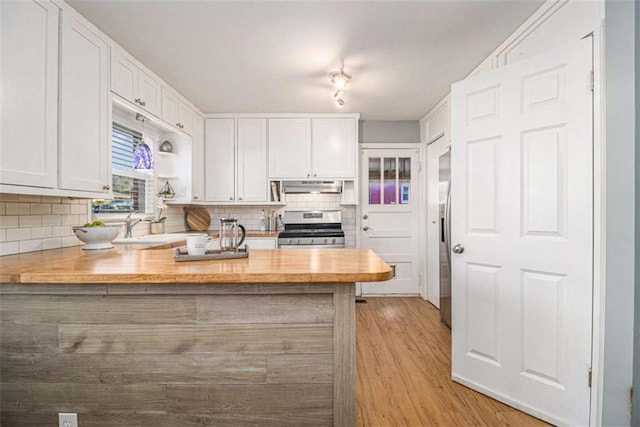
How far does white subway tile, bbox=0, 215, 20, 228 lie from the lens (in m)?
1.70

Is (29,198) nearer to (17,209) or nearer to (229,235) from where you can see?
(17,209)

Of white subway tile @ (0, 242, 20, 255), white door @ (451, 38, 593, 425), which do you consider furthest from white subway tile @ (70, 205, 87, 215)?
white door @ (451, 38, 593, 425)

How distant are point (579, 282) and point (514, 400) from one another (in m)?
0.83

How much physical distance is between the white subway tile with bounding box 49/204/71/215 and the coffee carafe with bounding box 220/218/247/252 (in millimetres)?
1425

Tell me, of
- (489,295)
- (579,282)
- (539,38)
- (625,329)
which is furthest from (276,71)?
(625,329)

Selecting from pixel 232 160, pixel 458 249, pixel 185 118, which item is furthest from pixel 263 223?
pixel 458 249

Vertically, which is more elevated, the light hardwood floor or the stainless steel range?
the stainless steel range

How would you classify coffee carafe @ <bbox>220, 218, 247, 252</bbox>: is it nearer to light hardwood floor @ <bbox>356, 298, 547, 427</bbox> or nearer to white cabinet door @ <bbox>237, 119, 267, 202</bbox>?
light hardwood floor @ <bbox>356, 298, 547, 427</bbox>

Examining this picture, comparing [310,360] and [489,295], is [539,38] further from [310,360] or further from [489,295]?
[310,360]

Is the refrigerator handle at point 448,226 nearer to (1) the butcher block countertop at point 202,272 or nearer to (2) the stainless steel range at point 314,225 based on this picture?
(2) the stainless steel range at point 314,225

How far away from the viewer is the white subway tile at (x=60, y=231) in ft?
6.67

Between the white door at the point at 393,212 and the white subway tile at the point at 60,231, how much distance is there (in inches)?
124

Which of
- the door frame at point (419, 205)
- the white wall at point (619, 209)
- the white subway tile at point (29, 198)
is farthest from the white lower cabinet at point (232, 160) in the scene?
the white wall at point (619, 209)

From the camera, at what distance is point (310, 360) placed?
48.2 inches
